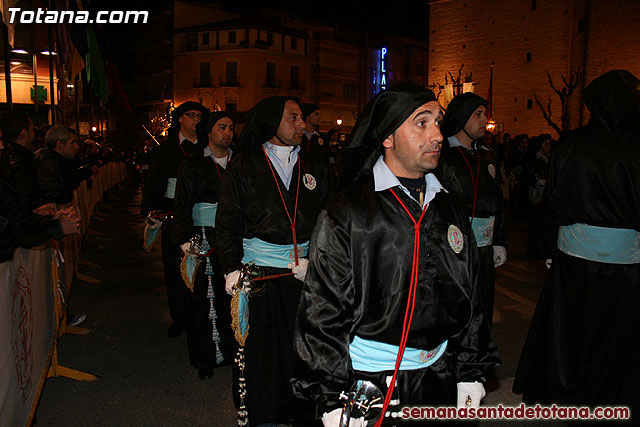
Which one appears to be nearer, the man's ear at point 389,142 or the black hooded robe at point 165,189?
the man's ear at point 389,142

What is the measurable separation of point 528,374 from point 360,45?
5776 cm

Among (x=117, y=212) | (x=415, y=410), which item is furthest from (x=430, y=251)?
(x=117, y=212)

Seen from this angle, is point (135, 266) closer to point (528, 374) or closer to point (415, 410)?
point (528, 374)

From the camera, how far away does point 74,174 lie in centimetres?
780

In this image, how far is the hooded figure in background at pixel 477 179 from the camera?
16.1ft

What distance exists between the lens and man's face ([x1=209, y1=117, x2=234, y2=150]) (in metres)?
5.37

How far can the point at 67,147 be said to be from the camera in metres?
7.52

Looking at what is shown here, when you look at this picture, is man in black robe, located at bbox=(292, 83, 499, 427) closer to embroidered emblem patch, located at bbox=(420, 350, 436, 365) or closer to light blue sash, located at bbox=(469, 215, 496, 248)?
embroidered emblem patch, located at bbox=(420, 350, 436, 365)

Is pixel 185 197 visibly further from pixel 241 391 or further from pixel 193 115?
pixel 241 391

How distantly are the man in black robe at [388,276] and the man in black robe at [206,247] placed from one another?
3.06 meters

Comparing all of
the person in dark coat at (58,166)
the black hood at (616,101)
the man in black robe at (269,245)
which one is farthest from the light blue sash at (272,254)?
the person in dark coat at (58,166)

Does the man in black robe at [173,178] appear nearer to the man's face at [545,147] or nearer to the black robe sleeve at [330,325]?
the black robe sleeve at [330,325]

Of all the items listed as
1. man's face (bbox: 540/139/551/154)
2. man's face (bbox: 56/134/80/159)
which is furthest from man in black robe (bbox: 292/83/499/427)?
man's face (bbox: 540/139/551/154)

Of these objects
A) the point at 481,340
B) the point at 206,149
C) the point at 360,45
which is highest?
the point at 360,45
